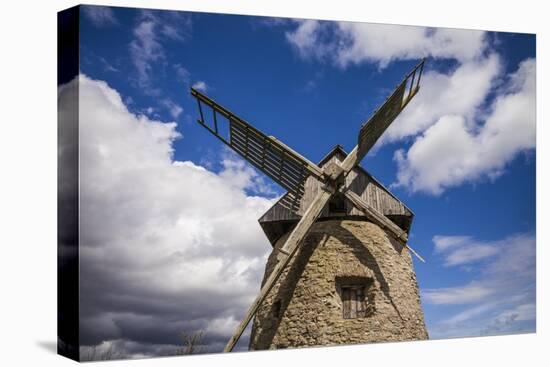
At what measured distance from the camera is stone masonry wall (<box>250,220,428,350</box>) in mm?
10680

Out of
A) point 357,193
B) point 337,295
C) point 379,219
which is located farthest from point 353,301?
point 357,193

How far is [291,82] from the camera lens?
1073 cm

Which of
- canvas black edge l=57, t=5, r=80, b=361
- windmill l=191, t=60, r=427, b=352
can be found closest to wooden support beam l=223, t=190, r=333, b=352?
windmill l=191, t=60, r=427, b=352

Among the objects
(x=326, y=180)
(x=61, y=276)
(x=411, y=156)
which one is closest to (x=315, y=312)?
(x=326, y=180)

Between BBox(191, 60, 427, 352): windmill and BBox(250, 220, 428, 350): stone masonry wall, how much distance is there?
9 cm

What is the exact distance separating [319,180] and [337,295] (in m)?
1.83

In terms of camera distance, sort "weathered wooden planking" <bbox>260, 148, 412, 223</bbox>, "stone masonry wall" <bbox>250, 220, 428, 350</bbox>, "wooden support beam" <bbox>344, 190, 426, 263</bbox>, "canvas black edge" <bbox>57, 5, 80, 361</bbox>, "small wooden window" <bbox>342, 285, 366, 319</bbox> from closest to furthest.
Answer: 1. "canvas black edge" <bbox>57, 5, 80, 361</bbox>
2. "stone masonry wall" <bbox>250, 220, 428, 350</bbox>
3. "small wooden window" <bbox>342, 285, 366, 319</bbox>
4. "wooden support beam" <bbox>344, 190, 426, 263</bbox>
5. "weathered wooden planking" <bbox>260, 148, 412, 223</bbox>

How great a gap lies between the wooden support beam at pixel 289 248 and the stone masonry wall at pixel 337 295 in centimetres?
45

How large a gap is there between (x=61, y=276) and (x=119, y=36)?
3245mm

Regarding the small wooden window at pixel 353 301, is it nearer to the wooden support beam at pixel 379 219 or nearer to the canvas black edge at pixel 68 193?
the wooden support beam at pixel 379 219

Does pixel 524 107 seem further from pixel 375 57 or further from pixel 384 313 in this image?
pixel 384 313

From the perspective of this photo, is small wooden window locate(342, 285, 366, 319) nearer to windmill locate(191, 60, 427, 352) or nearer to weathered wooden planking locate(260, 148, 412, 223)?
windmill locate(191, 60, 427, 352)

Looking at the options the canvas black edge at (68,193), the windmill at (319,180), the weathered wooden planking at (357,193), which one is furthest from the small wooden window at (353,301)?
the canvas black edge at (68,193)

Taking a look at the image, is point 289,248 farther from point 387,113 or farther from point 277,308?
point 387,113
